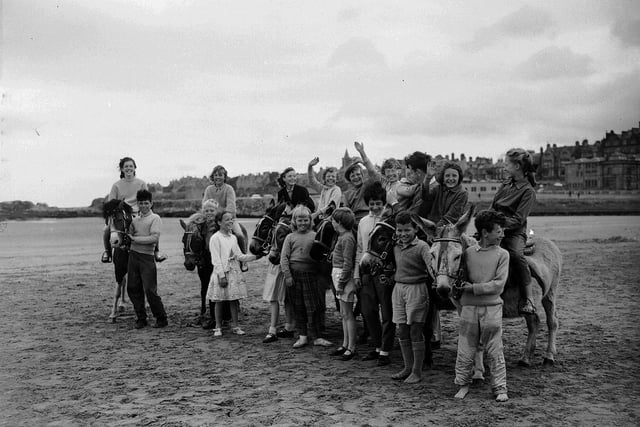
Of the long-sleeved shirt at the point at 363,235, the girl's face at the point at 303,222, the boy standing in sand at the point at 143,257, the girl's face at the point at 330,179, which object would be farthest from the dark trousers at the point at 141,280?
the long-sleeved shirt at the point at 363,235

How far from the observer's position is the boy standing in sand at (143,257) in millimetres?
8727

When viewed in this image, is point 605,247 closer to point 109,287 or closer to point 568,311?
point 568,311

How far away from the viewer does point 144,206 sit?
8789 mm

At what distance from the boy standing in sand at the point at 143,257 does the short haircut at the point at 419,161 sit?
4.25 meters

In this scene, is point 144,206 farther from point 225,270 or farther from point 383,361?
point 383,361

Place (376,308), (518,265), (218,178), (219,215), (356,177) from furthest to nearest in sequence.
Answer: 1. (218,178)
2. (219,215)
3. (356,177)
4. (376,308)
5. (518,265)

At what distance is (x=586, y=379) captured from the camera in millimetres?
5789

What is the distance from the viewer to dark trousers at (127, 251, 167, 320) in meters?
8.73

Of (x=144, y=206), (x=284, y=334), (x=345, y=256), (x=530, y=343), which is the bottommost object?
(x=284, y=334)

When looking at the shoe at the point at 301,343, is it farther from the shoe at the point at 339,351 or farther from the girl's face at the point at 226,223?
the girl's face at the point at 226,223

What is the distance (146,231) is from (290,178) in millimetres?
2541

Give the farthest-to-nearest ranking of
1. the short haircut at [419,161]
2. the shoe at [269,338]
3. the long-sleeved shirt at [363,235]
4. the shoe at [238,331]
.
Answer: the shoe at [238,331], the shoe at [269,338], the short haircut at [419,161], the long-sleeved shirt at [363,235]

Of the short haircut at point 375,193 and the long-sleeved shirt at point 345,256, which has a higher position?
the short haircut at point 375,193

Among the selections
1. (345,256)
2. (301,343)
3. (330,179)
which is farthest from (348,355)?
(330,179)
